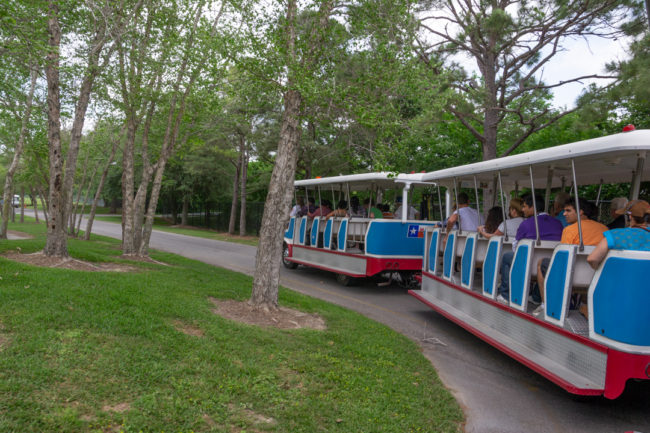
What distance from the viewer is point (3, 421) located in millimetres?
3121

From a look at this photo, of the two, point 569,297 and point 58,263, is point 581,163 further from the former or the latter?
point 58,263

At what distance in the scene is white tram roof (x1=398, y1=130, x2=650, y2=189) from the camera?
4.26 metres

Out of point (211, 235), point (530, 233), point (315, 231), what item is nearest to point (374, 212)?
point (315, 231)

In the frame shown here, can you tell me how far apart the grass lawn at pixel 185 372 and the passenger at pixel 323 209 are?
246 inches

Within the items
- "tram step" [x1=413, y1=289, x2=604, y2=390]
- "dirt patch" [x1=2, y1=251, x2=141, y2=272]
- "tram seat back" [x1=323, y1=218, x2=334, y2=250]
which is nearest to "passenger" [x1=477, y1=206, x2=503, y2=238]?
"tram step" [x1=413, y1=289, x2=604, y2=390]

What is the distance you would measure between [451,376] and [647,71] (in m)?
7.39

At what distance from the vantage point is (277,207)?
7.06 m

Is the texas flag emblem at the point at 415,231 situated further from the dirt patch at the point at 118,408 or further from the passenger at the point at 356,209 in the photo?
the dirt patch at the point at 118,408

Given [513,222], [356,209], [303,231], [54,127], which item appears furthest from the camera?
[303,231]

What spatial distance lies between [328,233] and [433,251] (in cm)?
409

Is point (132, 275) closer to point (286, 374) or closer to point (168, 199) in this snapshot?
point (286, 374)

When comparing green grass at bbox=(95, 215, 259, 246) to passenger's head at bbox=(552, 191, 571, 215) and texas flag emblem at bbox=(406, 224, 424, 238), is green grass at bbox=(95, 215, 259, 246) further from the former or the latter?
passenger's head at bbox=(552, 191, 571, 215)

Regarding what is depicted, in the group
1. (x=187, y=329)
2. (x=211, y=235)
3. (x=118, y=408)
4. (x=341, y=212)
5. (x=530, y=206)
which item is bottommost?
(x=118, y=408)

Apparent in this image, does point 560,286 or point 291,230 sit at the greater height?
point 291,230
